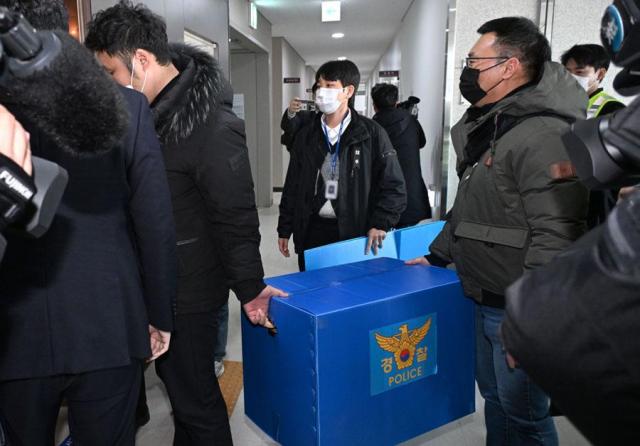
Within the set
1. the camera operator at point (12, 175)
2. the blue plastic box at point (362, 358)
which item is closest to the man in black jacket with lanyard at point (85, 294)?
the camera operator at point (12, 175)

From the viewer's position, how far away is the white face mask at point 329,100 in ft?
8.19

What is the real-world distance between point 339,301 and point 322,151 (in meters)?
1.05

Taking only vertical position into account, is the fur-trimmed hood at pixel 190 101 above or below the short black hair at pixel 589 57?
below

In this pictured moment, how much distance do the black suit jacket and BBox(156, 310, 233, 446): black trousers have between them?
0.33 metres

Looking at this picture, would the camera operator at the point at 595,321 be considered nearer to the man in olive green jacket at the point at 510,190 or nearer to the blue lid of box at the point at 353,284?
the man in olive green jacket at the point at 510,190

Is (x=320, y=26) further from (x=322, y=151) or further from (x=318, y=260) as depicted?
(x=318, y=260)

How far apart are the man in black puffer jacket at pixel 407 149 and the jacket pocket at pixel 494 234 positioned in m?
1.99

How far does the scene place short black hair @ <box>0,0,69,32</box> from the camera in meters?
0.87

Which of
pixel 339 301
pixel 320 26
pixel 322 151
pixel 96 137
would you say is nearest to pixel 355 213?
pixel 322 151

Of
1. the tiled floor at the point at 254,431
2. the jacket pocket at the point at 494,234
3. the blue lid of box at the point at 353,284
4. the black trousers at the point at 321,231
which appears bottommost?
the tiled floor at the point at 254,431

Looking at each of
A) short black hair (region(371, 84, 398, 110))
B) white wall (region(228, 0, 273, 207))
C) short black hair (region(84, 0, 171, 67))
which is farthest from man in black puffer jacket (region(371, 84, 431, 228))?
white wall (region(228, 0, 273, 207))

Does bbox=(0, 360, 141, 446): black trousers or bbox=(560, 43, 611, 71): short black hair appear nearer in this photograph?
bbox=(0, 360, 141, 446): black trousers

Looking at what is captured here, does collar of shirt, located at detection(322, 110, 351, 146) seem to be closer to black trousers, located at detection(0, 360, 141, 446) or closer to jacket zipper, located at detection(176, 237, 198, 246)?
jacket zipper, located at detection(176, 237, 198, 246)

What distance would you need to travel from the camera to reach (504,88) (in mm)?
1540
